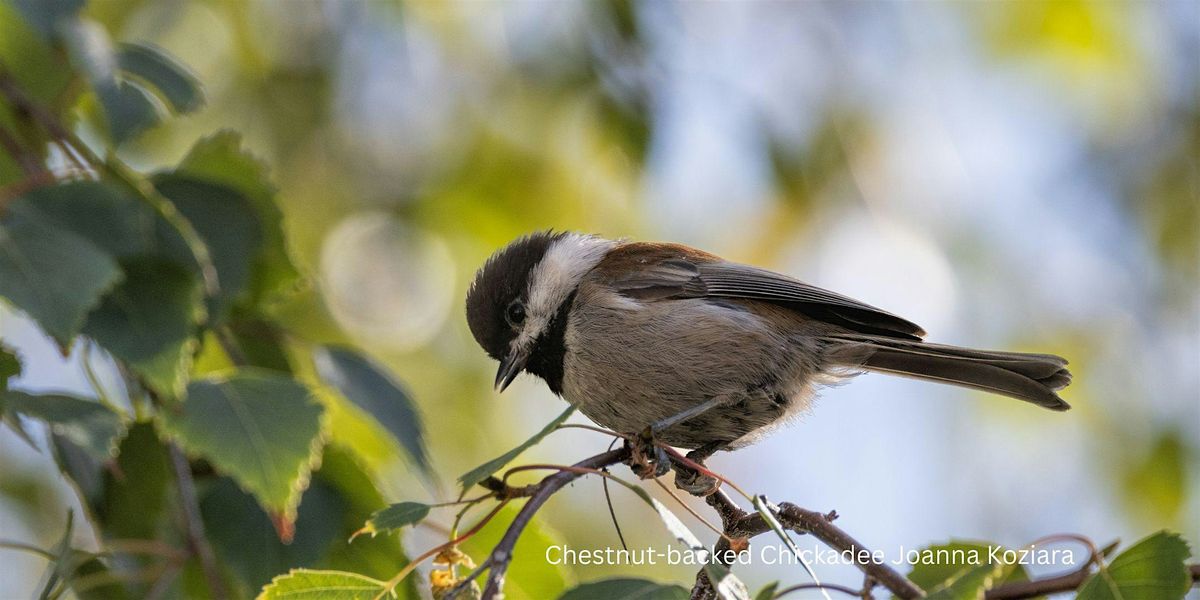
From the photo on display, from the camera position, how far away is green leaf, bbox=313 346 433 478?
8.80 ft

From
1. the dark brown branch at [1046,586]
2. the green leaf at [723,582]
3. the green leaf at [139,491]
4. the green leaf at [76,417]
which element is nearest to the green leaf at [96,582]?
the green leaf at [139,491]

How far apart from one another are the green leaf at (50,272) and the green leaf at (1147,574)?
210 centimetres

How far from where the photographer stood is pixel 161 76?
2.74 meters

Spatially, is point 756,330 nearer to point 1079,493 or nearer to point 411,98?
point 411,98

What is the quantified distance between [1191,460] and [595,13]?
4762mm

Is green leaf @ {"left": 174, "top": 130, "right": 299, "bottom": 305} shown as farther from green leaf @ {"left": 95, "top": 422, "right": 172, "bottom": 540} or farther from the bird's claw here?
the bird's claw

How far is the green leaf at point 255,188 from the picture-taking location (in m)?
Answer: 2.91

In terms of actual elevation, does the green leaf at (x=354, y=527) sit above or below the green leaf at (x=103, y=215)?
below

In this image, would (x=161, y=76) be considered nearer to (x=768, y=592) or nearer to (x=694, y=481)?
(x=694, y=481)

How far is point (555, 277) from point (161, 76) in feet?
4.45

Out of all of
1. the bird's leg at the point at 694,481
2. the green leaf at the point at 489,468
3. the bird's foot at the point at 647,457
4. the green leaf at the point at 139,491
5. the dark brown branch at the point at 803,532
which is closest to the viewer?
the dark brown branch at the point at 803,532

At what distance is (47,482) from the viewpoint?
5418mm

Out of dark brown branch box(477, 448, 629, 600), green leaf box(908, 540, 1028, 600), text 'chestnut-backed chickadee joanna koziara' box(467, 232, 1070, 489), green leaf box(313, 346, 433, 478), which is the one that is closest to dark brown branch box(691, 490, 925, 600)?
green leaf box(908, 540, 1028, 600)

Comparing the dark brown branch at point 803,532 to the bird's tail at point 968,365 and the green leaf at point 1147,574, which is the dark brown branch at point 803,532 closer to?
the green leaf at point 1147,574
